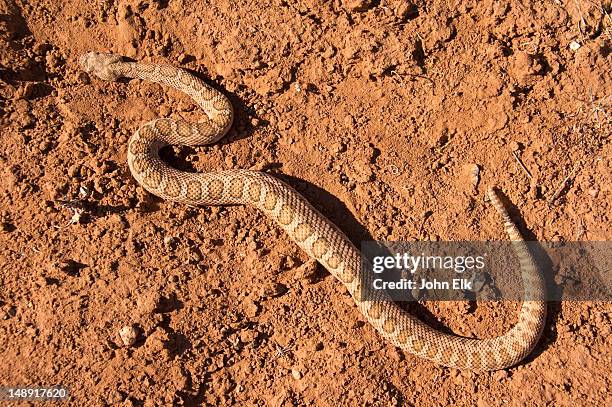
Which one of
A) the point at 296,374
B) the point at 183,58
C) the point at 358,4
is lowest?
the point at 296,374

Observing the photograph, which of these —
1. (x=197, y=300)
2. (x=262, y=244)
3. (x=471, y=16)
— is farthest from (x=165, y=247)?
(x=471, y=16)

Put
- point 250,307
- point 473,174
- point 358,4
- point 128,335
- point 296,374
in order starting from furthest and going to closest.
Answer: point 358,4
point 473,174
point 250,307
point 296,374
point 128,335

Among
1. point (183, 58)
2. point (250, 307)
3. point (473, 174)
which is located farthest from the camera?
point (183, 58)

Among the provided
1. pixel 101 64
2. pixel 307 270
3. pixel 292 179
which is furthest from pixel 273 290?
pixel 101 64

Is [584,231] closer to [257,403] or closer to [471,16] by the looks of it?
[471,16]

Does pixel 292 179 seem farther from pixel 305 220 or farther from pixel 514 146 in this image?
pixel 514 146

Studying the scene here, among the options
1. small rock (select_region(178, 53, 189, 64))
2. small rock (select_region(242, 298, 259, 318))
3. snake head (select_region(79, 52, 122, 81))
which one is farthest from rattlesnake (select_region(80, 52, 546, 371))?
small rock (select_region(242, 298, 259, 318))

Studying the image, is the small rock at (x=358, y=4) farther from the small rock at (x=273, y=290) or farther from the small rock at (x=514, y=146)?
the small rock at (x=273, y=290)
